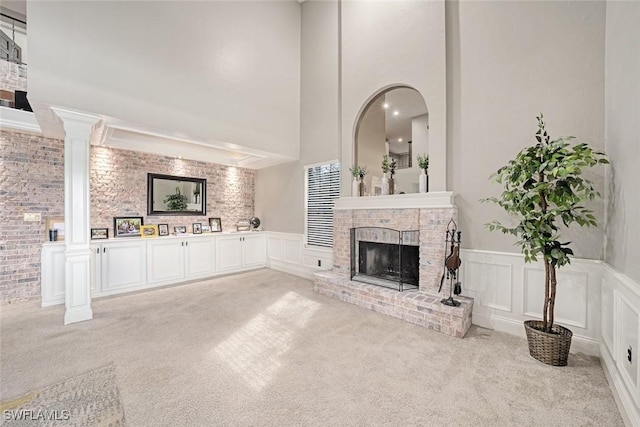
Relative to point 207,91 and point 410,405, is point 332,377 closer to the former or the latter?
point 410,405

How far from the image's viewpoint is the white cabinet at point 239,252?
18.8ft

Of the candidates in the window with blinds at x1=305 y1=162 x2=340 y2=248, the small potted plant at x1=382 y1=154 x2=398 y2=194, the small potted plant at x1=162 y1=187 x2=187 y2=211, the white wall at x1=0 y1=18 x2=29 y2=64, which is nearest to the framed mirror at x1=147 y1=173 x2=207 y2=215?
the small potted plant at x1=162 y1=187 x2=187 y2=211

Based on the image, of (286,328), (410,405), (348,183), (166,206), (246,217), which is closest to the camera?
(410,405)

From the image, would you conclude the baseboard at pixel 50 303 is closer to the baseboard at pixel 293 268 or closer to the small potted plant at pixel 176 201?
the small potted plant at pixel 176 201

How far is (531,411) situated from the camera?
1.83m

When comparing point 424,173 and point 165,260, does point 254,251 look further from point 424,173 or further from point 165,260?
point 424,173

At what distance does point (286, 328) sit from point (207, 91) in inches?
152

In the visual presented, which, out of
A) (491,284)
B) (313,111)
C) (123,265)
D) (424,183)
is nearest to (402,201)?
(424,183)

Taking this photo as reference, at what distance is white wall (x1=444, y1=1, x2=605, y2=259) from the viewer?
2.68 metres

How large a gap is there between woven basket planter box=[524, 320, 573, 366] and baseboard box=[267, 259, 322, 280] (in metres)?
3.54

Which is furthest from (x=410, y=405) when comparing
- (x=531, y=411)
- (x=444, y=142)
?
(x=444, y=142)

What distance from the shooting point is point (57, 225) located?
426 centimetres

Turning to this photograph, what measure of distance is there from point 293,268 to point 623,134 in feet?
16.9

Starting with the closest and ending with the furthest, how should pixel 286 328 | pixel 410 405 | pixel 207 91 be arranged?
pixel 410 405 → pixel 286 328 → pixel 207 91
